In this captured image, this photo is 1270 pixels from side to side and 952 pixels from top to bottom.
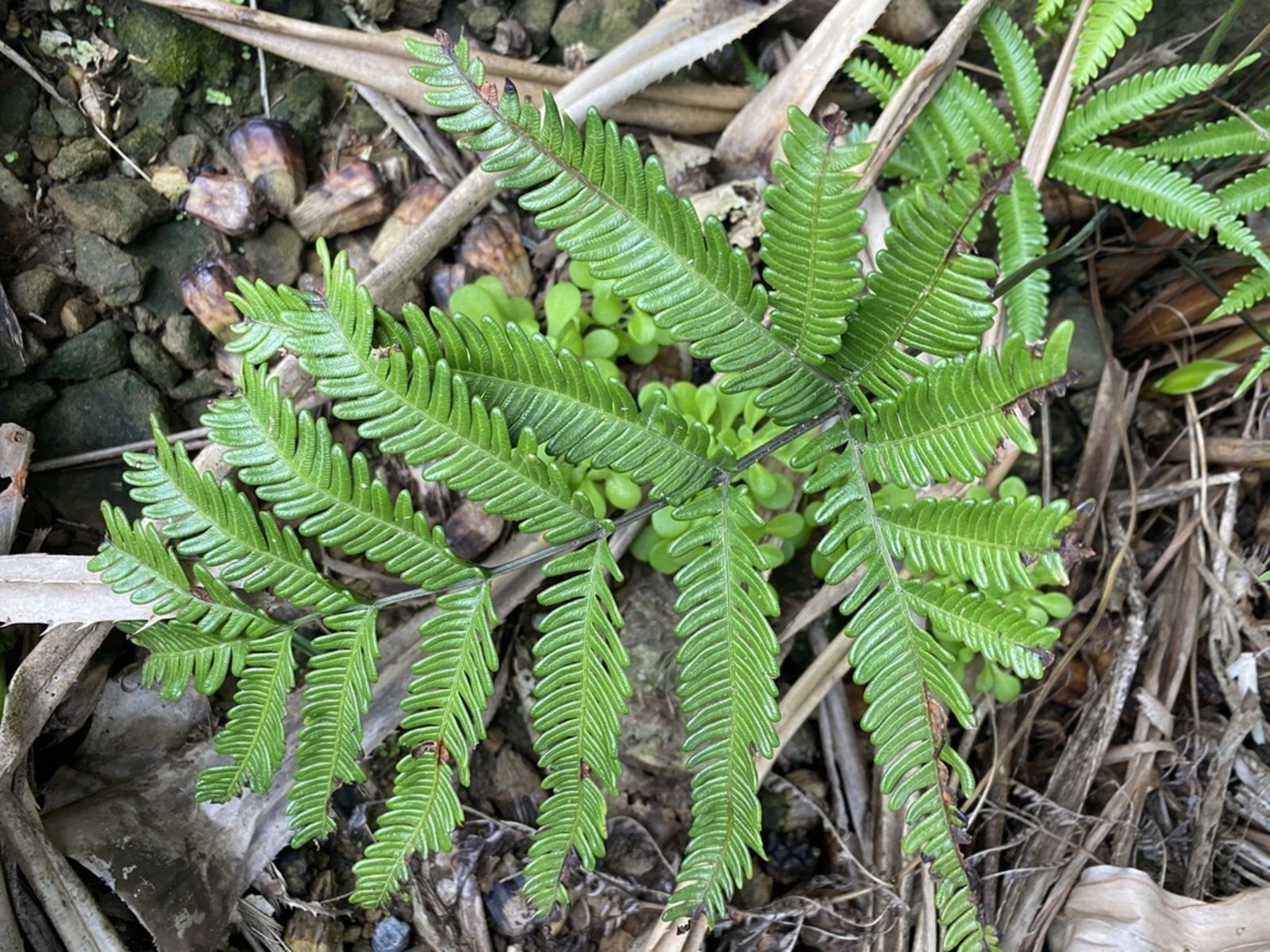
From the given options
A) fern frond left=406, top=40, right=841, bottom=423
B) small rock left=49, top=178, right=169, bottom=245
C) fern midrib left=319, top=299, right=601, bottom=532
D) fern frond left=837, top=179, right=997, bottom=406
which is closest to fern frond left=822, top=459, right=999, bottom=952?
fern frond left=837, top=179, right=997, bottom=406

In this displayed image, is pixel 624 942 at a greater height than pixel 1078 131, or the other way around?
pixel 1078 131

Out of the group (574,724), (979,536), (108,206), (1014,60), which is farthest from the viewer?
(1014,60)

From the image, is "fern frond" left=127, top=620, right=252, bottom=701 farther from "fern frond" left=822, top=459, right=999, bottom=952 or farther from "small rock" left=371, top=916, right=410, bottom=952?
"fern frond" left=822, top=459, right=999, bottom=952

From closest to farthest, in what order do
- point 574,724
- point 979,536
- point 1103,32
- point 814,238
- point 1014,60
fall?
point 814,238 → point 979,536 → point 574,724 → point 1103,32 → point 1014,60

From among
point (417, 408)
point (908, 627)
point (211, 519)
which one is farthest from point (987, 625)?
point (211, 519)

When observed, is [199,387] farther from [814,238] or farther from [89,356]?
[814,238]

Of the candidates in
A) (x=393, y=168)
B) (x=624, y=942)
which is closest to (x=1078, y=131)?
(x=393, y=168)

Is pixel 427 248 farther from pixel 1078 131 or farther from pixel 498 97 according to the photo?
pixel 1078 131
